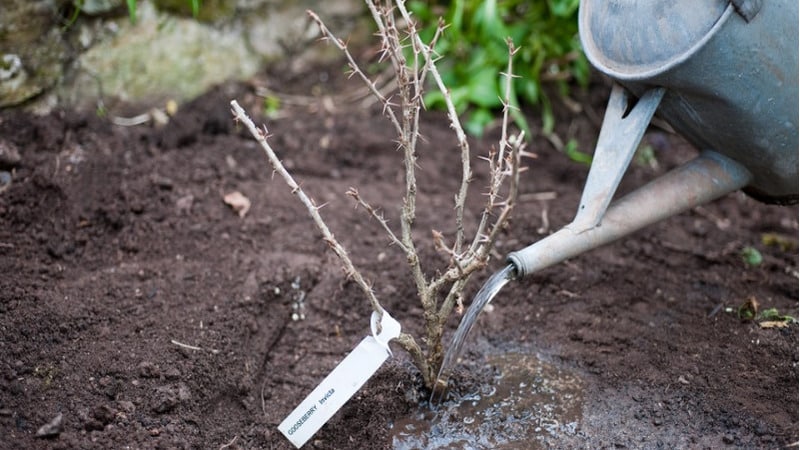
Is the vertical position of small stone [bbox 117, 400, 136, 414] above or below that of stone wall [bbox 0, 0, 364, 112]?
below

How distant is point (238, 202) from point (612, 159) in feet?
3.78

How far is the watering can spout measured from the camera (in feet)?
5.85

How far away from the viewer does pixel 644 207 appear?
1891mm

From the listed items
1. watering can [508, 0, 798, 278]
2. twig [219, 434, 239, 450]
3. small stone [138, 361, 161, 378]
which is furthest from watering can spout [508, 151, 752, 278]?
small stone [138, 361, 161, 378]

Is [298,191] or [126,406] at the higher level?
[298,191]

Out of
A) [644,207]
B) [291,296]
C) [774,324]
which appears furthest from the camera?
[291,296]

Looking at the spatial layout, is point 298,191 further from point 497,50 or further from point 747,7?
point 497,50

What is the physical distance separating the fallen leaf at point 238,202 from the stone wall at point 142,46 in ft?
1.87

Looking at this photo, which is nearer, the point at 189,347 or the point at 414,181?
the point at 414,181

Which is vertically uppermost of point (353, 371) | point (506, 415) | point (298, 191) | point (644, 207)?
point (298, 191)

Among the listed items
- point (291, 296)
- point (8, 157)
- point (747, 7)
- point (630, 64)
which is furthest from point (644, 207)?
point (8, 157)

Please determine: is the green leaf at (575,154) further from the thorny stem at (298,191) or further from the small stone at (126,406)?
the small stone at (126,406)

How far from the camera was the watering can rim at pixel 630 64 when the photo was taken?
5.47 ft

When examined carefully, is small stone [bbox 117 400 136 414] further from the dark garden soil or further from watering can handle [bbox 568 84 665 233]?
watering can handle [bbox 568 84 665 233]
